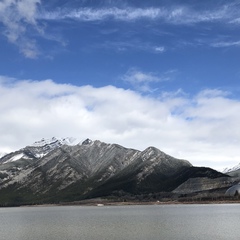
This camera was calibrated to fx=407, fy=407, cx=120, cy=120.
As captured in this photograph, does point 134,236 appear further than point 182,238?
Yes

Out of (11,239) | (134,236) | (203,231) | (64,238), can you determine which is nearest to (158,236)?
(134,236)

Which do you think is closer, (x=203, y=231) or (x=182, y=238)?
(x=182, y=238)

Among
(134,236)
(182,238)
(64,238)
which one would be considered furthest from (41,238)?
(182,238)

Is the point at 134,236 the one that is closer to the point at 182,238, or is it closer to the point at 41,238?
the point at 182,238

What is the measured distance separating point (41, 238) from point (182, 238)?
34483 millimetres

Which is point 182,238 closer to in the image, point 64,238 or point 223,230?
point 223,230

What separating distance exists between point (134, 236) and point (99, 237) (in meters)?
8.08

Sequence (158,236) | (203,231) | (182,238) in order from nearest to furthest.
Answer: (182,238), (158,236), (203,231)

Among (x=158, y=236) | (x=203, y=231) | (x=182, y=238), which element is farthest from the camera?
(x=203, y=231)

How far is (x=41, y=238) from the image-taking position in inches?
3819

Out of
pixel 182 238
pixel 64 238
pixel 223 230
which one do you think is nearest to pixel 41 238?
pixel 64 238

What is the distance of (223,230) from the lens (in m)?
97.4

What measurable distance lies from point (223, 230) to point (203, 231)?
503 centimetres

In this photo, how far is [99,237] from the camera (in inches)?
3671
